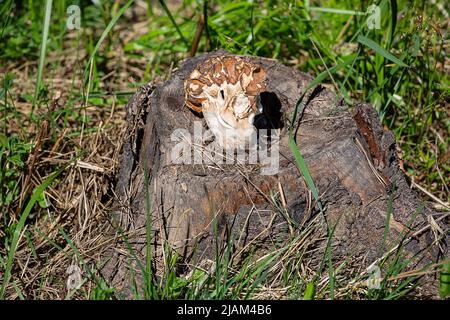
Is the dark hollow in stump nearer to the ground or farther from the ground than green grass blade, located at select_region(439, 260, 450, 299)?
farther from the ground

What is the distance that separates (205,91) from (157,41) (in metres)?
1.66

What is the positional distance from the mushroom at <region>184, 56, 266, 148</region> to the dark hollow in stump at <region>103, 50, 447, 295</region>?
14cm

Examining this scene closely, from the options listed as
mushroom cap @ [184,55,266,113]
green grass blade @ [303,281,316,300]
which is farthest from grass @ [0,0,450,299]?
mushroom cap @ [184,55,266,113]

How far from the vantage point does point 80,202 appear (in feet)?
9.64

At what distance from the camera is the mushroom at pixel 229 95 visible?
2.68 m

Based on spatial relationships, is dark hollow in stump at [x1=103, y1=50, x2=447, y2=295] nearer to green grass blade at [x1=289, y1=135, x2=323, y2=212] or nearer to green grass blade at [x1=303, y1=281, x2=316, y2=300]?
green grass blade at [x1=289, y1=135, x2=323, y2=212]

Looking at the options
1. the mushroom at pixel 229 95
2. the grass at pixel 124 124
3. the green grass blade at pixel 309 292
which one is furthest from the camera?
the mushroom at pixel 229 95

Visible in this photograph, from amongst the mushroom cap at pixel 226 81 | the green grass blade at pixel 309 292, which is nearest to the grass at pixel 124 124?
the green grass blade at pixel 309 292

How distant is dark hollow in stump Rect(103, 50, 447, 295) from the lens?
2557 millimetres

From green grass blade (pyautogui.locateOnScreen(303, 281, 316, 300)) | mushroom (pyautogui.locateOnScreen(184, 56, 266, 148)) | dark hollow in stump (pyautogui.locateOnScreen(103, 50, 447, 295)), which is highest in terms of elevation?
mushroom (pyautogui.locateOnScreen(184, 56, 266, 148))

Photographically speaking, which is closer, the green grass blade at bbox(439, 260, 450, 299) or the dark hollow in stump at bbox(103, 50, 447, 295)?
the green grass blade at bbox(439, 260, 450, 299)

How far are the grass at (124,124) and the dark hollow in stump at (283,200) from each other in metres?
0.08

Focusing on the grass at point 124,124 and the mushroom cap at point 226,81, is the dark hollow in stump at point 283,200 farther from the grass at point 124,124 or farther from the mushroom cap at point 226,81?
the mushroom cap at point 226,81
